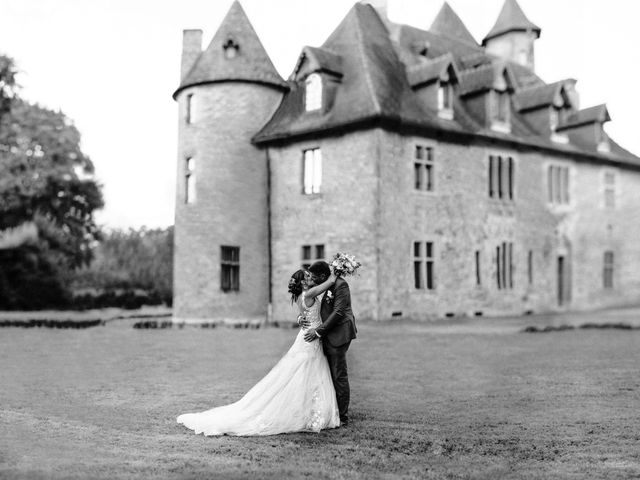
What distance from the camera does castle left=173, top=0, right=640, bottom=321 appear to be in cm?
2566

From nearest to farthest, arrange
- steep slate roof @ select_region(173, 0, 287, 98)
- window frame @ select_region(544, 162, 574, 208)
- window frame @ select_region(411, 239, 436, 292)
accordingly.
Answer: window frame @ select_region(411, 239, 436, 292) < steep slate roof @ select_region(173, 0, 287, 98) < window frame @ select_region(544, 162, 574, 208)

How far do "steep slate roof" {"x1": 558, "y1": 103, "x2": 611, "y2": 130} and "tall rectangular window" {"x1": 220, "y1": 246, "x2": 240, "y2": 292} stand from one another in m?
15.8

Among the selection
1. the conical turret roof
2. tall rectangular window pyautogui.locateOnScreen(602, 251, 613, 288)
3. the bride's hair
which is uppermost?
the conical turret roof

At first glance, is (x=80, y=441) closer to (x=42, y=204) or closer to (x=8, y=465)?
(x=8, y=465)

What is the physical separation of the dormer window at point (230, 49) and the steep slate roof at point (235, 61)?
8 centimetres

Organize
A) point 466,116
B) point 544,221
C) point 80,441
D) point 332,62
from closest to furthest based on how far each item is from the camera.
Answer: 1. point 80,441
2. point 332,62
3. point 466,116
4. point 544,221

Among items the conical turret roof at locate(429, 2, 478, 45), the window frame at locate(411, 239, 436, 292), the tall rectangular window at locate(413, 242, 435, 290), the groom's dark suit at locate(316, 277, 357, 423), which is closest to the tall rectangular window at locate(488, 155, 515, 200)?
the window frame at locate(411, 239, 436, 292)

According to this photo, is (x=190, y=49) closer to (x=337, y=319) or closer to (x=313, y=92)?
(x=313, y=92)

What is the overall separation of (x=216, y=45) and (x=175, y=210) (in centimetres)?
645

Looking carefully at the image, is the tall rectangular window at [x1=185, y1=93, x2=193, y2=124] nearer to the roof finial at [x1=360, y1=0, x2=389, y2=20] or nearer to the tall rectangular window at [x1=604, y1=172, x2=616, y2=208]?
the roof finial at [x1=360, y1=0, x2=389, y2=20]

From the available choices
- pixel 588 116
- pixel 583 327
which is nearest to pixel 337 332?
pixel 583 327

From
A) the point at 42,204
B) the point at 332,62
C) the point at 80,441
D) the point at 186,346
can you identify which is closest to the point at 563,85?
the point at 332,62

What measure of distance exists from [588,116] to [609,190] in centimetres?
368

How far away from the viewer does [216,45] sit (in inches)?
1120
